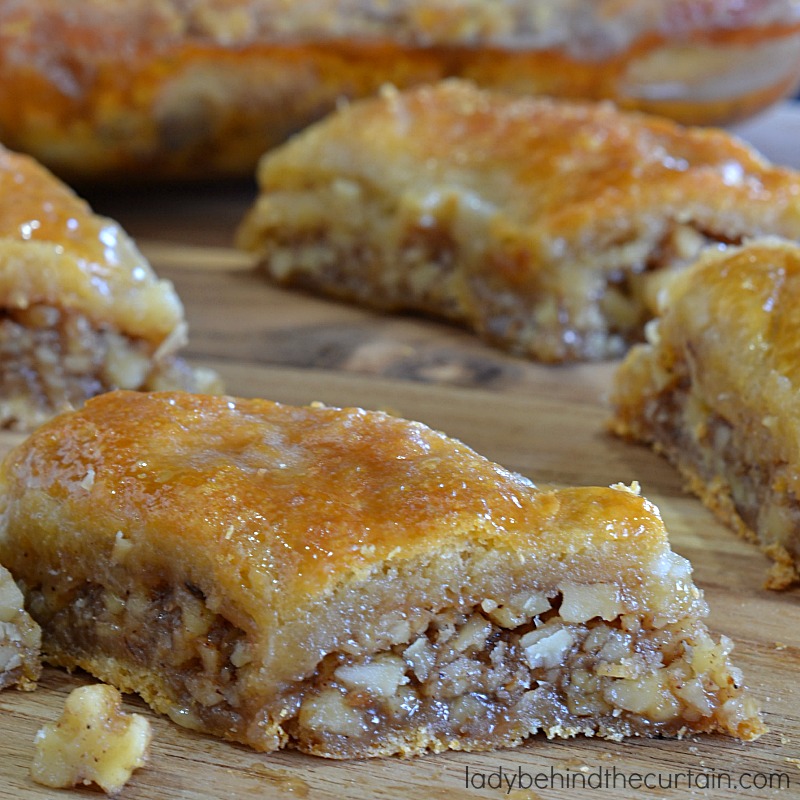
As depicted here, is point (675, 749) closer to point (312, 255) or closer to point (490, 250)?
point (490, 250)

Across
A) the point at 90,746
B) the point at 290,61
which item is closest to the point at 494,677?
the point at 90,746

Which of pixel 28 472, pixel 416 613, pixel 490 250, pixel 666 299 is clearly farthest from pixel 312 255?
pixel 416 613

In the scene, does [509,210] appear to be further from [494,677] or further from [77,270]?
[494,677]

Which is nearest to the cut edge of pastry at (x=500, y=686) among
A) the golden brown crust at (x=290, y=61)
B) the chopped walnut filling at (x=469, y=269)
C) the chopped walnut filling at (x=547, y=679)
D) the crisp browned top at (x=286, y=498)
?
the chopped walnut filling at (x=547, y=679)

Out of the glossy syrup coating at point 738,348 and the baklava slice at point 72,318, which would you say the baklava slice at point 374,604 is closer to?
the glossy syrup coating at point 738,348

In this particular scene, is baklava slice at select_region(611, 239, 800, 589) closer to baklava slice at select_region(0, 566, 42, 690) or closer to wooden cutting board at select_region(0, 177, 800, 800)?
wooden cutting board at select_region(0, 177, 800, 800)

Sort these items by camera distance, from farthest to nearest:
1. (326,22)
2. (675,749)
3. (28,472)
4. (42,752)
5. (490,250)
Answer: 1. (326,22)
2. (490,250)
3. (28,472)
4. (675,749)
5. (42,752)

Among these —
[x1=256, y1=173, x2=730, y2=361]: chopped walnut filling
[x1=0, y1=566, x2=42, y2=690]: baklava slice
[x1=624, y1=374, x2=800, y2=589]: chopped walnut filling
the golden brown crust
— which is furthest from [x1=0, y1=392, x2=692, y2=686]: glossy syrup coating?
the golden brown crust
